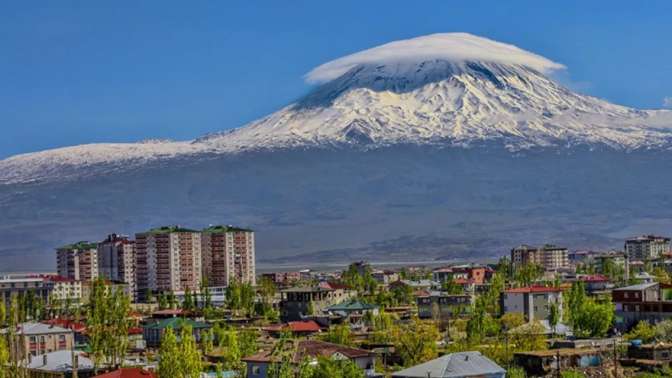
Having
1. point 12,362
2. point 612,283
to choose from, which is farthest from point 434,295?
point 12,362

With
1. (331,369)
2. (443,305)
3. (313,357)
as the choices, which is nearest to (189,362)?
(331,369)

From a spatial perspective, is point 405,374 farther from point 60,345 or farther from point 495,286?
point 495,286

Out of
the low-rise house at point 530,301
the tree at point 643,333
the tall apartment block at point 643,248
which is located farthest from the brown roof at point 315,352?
the tall apartment block at point 643,248

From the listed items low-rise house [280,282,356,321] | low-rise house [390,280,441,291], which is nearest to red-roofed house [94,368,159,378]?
low-rise house [280,282,356,321]

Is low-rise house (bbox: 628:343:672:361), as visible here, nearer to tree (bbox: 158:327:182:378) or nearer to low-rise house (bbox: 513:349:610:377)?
low-rise house (bbox: 513:349:610:377)

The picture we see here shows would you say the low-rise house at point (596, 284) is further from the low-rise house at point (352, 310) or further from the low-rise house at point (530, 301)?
the low-rise house at point (352, 310)

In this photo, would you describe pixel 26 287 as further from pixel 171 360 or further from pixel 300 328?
pixel 171 360
